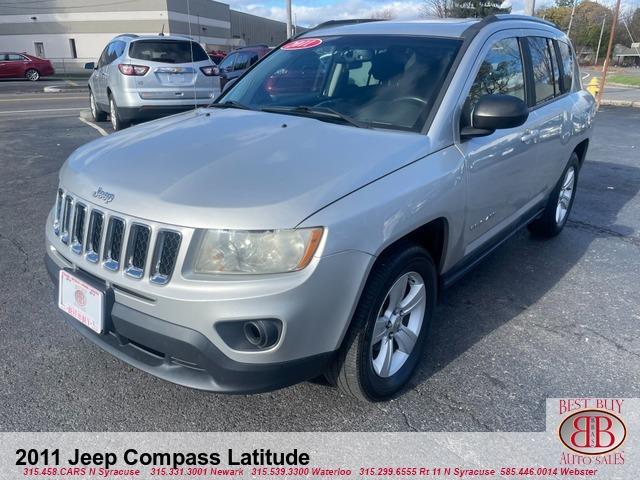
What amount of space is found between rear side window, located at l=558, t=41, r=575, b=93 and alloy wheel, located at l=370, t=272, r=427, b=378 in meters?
2.87

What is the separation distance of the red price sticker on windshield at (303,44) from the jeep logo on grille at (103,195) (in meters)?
2.03

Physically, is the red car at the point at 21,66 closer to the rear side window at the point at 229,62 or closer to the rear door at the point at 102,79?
the rear side window at the point at 229,62

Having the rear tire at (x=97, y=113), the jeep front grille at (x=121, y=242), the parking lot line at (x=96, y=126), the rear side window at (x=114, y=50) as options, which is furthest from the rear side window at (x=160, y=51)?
the jeep front grille at (x=121, y=242)

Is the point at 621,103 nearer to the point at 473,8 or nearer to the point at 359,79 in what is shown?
the point at 359,79

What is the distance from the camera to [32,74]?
30016 mm

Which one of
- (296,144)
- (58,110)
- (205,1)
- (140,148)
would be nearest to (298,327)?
(296,144)

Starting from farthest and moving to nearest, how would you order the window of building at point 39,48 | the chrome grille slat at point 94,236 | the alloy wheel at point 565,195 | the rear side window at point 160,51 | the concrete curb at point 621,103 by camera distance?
the window of building at point 39,48 < the concrete curb at point 621,103 < the rear side window at point 160,51 < the alloy wheel at point 565,195 < the chrome grille slat at point 94,236

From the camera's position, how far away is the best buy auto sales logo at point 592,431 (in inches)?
94.3

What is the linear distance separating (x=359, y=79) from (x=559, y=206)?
2.77 m

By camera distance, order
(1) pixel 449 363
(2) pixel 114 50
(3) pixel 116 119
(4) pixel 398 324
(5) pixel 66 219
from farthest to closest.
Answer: (2) pixel 114 50
(3) pixel 116 119
(1) pixel 449 363
(4) pixel 398 324
(5) pixel 66 219

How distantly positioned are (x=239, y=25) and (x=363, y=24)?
60390mm

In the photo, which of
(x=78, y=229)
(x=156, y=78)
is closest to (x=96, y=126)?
(x=156, y=78)

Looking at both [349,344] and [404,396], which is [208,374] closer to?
[349,344]

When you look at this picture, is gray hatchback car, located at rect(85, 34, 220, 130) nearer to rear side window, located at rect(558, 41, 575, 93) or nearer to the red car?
rear side window, located at rect(558, 41, 575, 93)
